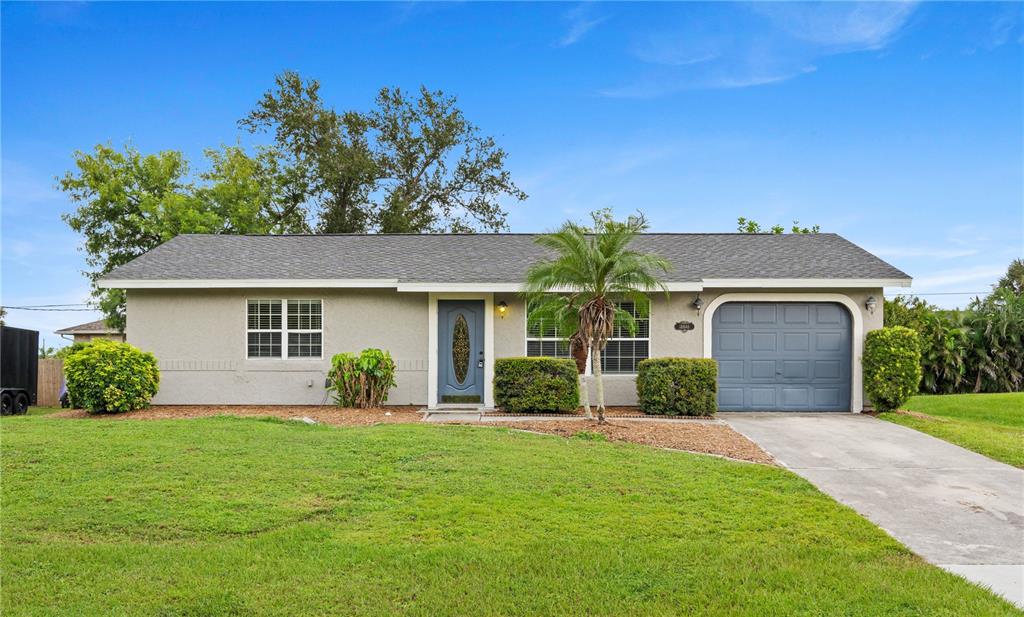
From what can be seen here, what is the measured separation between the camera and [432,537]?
470 centimetres

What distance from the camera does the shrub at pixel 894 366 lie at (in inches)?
467

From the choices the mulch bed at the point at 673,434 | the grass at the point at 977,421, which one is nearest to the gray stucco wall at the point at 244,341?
the mulch bed at the point at 673,434

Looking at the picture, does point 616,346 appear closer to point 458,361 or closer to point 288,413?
point 458,361

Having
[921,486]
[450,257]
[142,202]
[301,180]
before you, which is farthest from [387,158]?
[921,486]

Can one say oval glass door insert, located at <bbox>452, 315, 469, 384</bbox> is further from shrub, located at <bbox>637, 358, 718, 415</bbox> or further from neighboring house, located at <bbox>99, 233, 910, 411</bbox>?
shrub, located at <bbox>637, 358, 718, 415</bbox>

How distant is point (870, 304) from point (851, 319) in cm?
45

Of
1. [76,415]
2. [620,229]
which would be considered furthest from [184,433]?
[620,229]

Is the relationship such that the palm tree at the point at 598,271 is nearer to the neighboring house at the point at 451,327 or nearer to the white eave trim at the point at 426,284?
the white eave trim at the point at 426,284

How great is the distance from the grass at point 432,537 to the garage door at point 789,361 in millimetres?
5763

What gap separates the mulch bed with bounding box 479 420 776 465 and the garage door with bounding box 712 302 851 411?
8.73 feet

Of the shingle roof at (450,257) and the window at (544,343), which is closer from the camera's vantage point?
the shingle roof at (450,257)

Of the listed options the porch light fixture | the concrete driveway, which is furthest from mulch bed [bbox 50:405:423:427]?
the porch light fixture

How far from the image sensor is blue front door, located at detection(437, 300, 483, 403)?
13117mm

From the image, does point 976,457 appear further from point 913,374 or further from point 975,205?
point 975,205
